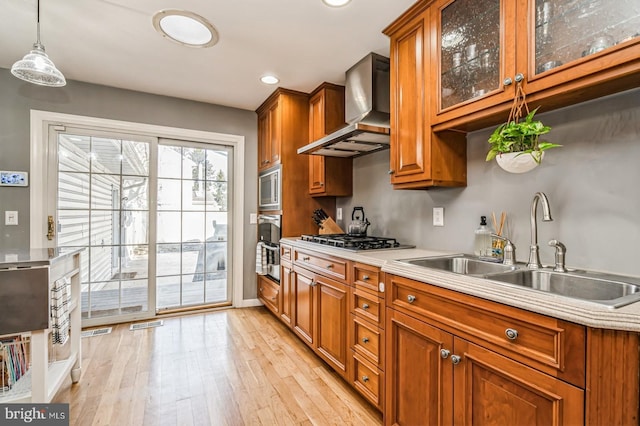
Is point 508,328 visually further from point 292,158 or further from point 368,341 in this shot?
point 292,158

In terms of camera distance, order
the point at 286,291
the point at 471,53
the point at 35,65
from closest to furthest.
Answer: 1. the point at 471,53
2. the point at 35,65
3. the point at 286,291

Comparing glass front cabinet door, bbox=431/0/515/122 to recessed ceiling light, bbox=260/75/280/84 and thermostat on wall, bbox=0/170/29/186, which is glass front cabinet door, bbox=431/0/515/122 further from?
thermostat on wall, bbox=0/170/29/186

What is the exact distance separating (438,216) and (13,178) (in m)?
3.67

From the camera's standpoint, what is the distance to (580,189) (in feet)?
4.54

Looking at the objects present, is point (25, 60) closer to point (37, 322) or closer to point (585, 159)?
point (37, 322)

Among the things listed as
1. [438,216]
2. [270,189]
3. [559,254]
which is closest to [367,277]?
[438,216]

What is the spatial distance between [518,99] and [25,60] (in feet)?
8.49

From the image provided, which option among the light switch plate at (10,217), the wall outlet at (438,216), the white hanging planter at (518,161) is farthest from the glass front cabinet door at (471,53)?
the light switch plate at (10,217)

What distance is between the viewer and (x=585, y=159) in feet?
4.49

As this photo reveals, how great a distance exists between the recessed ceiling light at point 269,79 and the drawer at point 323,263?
1.66 metres

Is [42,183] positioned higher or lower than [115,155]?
lower

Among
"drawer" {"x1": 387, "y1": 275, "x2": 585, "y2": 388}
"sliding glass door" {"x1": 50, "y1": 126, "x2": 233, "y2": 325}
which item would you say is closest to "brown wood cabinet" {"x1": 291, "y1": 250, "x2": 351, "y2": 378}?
"drawer" {"x1": 387, "y1": 275, "x2": 585, "y2": 388}

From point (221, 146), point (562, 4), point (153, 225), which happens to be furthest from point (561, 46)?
point (153, 225)

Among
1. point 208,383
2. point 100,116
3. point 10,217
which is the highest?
point 100,116
